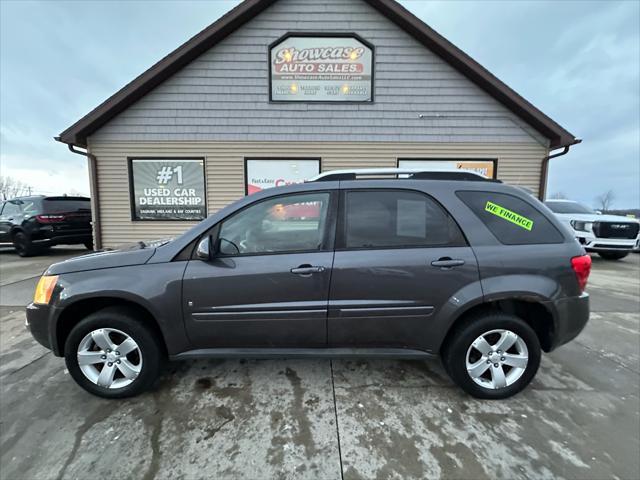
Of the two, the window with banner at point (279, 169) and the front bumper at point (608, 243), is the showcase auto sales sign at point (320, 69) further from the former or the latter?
the front bumper at point (608, 243)

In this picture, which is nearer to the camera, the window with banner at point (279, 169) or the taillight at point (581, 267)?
the taillight at point (581, 267)

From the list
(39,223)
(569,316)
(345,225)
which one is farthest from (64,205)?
(569,316)

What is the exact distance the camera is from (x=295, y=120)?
6.98 meters

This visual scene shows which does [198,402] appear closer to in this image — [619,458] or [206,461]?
[206,461]

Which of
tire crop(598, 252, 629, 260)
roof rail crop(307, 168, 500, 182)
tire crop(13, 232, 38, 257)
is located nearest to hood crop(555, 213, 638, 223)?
tire crop(598, 252, 629, 260)

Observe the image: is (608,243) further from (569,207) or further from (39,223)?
(39,223)

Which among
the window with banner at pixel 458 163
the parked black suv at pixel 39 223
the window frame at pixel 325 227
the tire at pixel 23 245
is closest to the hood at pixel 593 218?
the window with banner at pixel 458 163

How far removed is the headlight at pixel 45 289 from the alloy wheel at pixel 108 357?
42 centimetres

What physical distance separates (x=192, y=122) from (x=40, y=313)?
5.95m

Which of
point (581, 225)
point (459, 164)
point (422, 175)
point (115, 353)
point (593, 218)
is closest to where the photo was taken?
point (115, 353)

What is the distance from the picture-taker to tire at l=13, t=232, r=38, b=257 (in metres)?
7.96

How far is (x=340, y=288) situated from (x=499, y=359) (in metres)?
1.38

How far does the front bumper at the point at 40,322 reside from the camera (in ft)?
7.28

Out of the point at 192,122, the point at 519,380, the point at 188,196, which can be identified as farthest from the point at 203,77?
the point at 519,380
